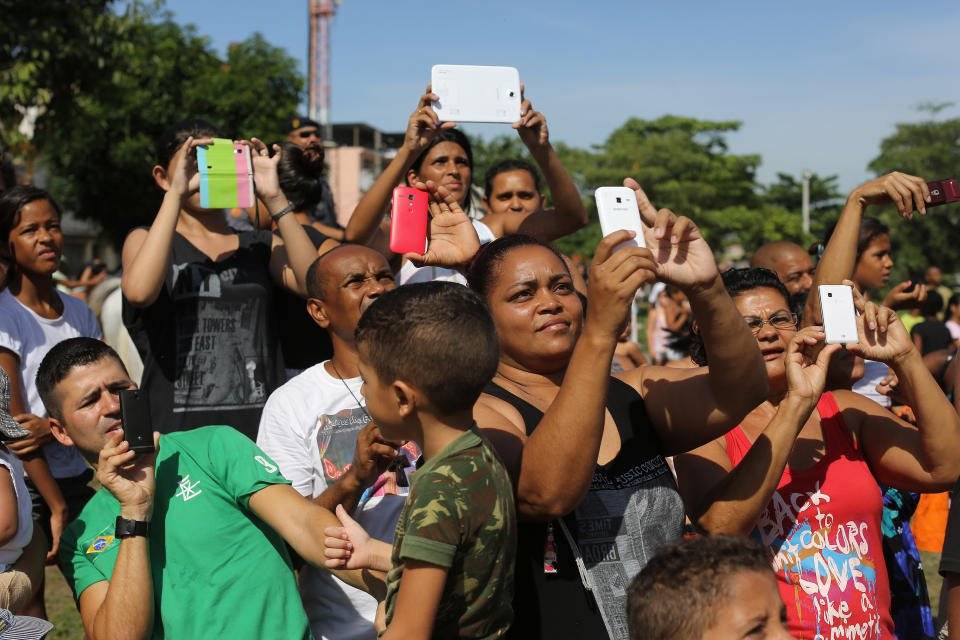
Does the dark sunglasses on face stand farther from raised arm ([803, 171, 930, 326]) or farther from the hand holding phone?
the hand holding phone

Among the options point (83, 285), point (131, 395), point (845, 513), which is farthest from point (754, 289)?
point (83, 285)

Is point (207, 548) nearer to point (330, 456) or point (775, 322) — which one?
point (330, 456)

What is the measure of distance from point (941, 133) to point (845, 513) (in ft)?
191

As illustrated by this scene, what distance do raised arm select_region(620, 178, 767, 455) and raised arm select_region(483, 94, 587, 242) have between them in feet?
4.13

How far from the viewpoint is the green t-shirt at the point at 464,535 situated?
6.40ft

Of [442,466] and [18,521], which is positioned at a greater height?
[442,466]

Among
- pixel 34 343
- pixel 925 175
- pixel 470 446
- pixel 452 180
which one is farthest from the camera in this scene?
pixel 925 175

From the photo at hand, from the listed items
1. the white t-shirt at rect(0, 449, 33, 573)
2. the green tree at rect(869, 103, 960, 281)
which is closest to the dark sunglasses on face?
the white t-shirt at rect(0, 449, 33, 573)

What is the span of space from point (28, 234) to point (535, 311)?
3.08 m

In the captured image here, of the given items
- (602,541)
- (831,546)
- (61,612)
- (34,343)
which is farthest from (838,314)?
(61,612)

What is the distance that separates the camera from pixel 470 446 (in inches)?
82.1

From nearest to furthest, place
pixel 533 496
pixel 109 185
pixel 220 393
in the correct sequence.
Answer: pixel 533 496
pixel 220 393
pixel 109 185

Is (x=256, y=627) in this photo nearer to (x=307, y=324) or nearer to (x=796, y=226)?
(x=307, y=324)

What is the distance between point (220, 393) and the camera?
3.99 meters
